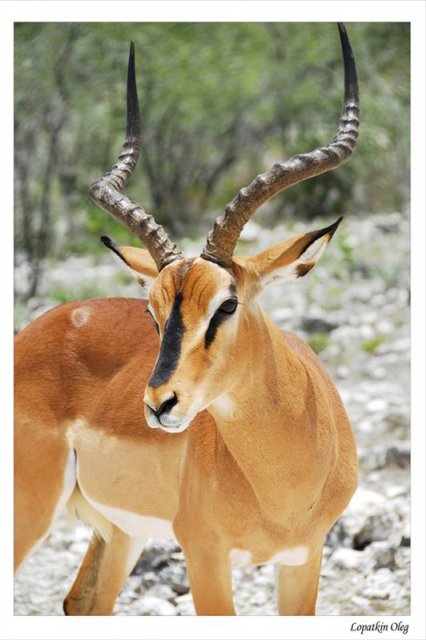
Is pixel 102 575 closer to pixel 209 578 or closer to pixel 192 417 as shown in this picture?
pixel 209 578

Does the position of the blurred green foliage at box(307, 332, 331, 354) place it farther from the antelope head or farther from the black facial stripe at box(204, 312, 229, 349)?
the black facial stripe at box(204, 312, 229, 349)

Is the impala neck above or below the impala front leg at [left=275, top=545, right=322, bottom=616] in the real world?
above

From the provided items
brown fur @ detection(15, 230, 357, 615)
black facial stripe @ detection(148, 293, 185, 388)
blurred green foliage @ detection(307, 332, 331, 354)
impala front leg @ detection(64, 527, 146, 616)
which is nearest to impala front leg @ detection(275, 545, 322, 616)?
brown fur @ detection(15, 230, 357, 615)

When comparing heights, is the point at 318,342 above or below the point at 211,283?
above

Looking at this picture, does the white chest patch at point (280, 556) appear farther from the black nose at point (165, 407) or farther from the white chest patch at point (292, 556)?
the black nose at point (165, 407)

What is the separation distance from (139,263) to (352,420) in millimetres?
4542

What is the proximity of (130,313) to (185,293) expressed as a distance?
1.49m

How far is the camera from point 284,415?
4383mm

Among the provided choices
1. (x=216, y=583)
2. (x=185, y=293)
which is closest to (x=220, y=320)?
(x=185, y=293)

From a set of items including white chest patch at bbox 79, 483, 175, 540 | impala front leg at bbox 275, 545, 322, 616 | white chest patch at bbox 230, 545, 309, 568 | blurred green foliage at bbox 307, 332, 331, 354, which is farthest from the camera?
blurred green foliage at bbox 307, 332, 331, 354

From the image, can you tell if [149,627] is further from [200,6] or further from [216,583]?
[200,6]

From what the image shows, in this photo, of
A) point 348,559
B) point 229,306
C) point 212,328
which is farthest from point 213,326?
point 348,559

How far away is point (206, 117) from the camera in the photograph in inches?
591

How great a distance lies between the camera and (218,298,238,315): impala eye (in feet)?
12.9
